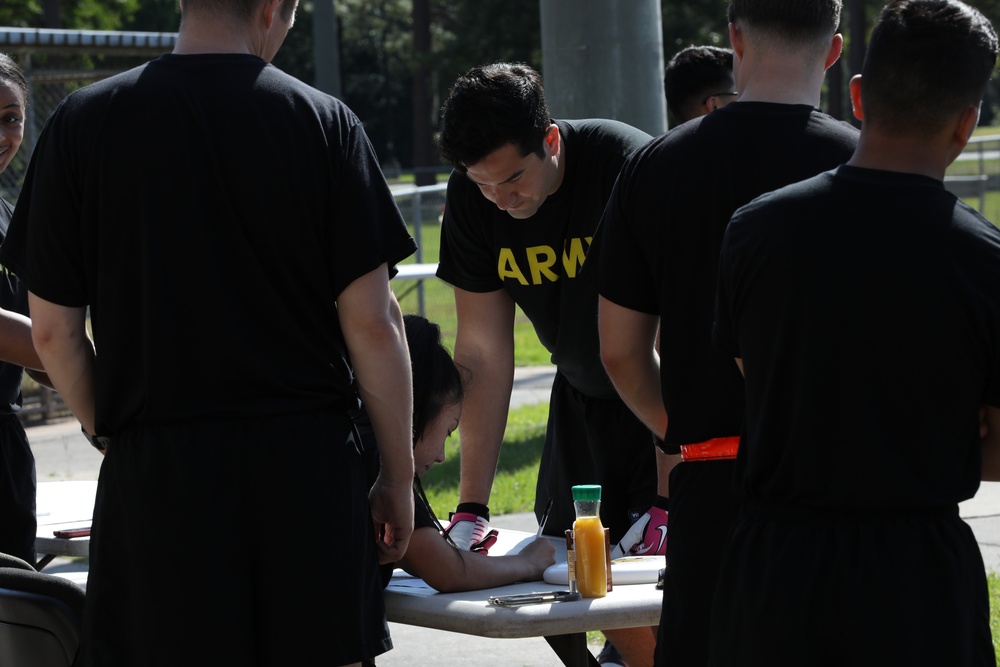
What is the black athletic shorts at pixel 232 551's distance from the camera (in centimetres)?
232

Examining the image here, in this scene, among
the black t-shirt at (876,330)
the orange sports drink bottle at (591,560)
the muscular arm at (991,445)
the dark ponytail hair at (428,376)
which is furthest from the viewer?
the dark ponytail hair at (428,376)

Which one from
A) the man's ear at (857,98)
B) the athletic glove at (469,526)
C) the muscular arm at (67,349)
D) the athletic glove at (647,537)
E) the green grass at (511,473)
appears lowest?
the green grass at (511,473)

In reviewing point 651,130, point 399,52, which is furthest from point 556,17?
point 399,52

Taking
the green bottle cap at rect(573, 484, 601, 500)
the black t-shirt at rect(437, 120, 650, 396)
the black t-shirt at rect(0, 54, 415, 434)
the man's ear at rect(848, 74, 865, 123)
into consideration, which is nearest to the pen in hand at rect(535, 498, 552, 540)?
the black t-shirt at rect(437, 120, 650, 396)

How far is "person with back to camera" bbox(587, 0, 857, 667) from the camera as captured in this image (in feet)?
7.78

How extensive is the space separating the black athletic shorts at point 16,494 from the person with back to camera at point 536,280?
3.87 ft

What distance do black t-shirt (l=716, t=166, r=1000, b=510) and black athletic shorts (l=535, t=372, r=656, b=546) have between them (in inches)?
64.2

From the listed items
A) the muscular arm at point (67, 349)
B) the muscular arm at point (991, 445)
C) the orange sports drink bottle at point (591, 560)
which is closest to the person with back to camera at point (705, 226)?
the orange sports drink bottle at point (591, 560)

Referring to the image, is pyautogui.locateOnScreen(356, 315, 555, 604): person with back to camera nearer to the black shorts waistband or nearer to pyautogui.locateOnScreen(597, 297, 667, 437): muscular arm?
pyautogui.locateOnScreen(597, 297, 667, 437): muscular arm

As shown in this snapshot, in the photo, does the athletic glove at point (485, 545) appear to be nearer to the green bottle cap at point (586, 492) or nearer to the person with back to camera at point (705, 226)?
the green bottle cap at point (586, 492)

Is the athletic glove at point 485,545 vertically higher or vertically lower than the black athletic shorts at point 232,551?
lower

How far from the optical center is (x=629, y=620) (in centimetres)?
271

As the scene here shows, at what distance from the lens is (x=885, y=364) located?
6.28ft

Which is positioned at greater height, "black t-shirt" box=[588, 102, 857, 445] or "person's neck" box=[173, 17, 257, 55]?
"person's neck" box=[173, 17, 257, 55]
